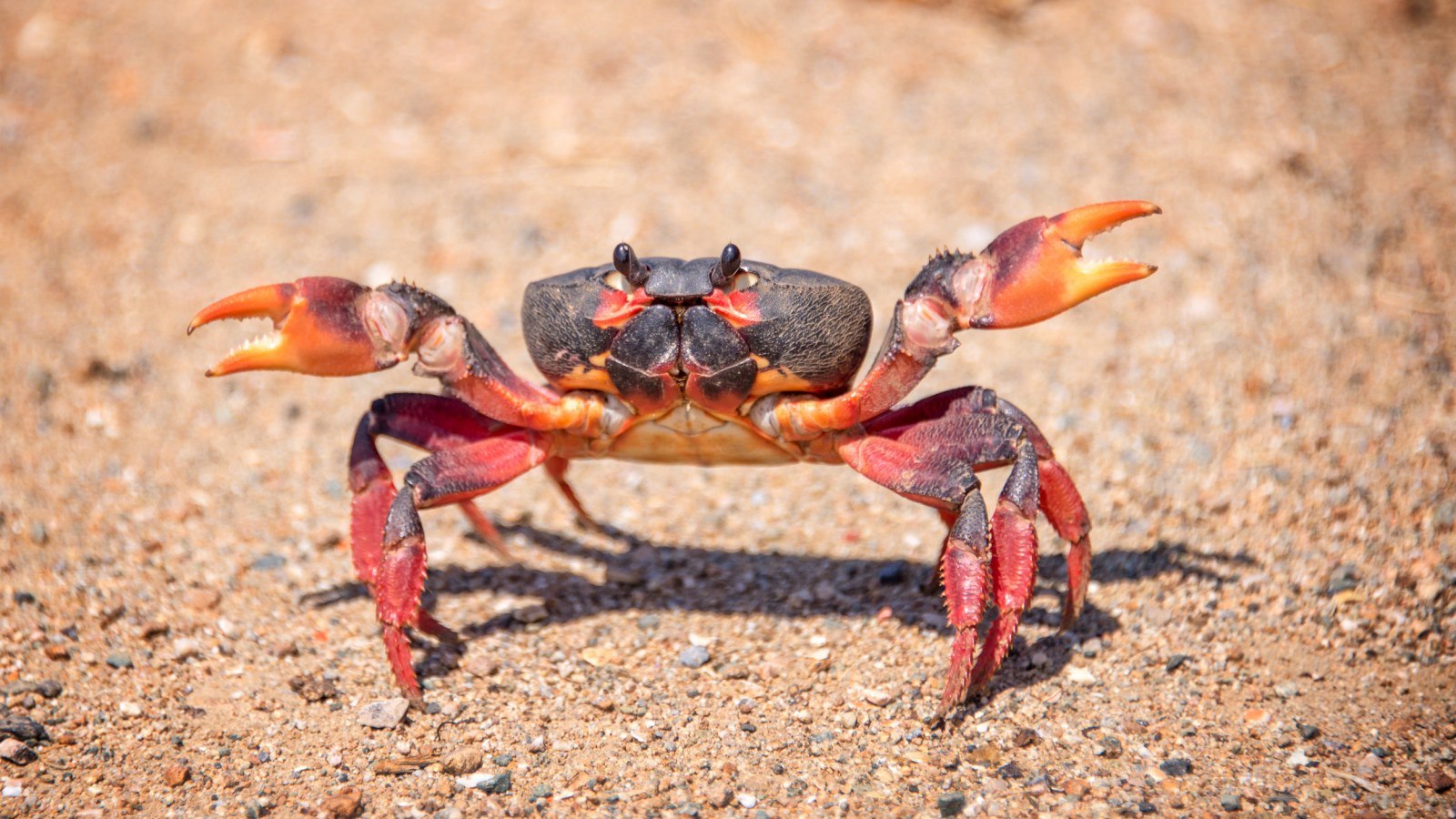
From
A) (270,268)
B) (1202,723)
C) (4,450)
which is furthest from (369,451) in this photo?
(270,268)

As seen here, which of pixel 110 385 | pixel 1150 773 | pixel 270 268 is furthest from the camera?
pixel 270 268

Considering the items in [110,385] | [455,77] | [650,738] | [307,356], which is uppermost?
[455,77]

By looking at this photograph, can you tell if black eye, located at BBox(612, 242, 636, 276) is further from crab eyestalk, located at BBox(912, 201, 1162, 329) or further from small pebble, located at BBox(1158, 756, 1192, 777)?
small pebble, located at BBox(1158, 756, 1192, 777)

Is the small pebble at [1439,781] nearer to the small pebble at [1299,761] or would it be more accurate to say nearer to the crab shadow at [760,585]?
the small pebble at [1299,761]

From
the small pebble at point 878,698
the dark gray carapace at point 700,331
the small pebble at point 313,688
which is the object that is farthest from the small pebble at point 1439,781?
the small pebble at point 313,688

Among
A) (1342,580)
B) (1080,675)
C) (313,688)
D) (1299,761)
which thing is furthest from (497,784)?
(1342,580)

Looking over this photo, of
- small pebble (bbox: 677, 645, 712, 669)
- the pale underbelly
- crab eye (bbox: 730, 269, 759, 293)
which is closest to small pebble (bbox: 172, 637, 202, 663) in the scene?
the pale underbelly

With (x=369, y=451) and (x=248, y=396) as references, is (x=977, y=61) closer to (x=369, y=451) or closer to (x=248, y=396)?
(x=248, y=396)
